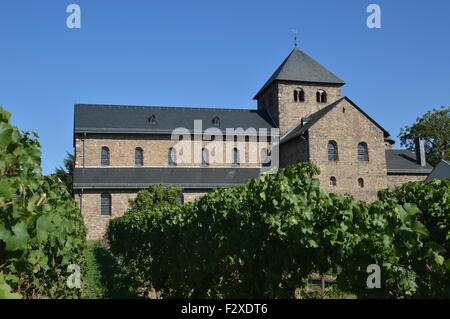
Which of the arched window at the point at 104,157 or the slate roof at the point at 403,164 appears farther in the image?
the slate roof at the point at 403,164

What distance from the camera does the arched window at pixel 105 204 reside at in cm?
2719

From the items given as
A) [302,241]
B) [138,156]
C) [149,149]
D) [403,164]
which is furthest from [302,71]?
[302,241]

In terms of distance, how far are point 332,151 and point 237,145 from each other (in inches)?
290

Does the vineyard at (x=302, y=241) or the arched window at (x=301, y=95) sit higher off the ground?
the arched window at (x=301, y=95)

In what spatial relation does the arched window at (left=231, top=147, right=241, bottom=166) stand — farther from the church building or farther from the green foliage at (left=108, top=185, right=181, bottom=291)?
the green foliage at (left=108, top=185, right=181, bottom=291)

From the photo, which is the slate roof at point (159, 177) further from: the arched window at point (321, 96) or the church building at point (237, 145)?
the arched window at point (321, 96)

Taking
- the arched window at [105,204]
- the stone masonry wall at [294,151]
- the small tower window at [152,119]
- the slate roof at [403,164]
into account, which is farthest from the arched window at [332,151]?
the arched window at [105,204]

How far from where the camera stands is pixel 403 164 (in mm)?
32750

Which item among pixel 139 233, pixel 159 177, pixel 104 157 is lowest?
pixel 139 233

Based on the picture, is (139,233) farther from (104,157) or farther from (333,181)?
(104,157)

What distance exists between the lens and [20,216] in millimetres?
2707

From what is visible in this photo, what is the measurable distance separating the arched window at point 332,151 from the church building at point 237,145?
66mm

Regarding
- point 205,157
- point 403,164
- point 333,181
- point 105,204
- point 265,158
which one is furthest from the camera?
point 403,164
